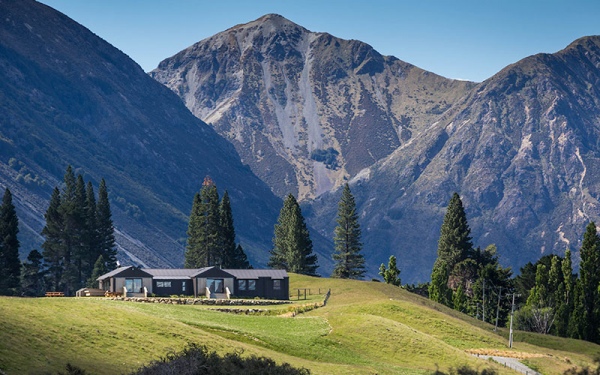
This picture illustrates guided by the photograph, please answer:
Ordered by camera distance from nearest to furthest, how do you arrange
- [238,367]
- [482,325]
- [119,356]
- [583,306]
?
[238,367] → [119,356] → [482,325] → [583,306]

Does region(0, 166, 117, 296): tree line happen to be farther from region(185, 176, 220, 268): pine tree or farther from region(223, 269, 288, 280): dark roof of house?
region(223, 269, 288, 280): dark roof of house

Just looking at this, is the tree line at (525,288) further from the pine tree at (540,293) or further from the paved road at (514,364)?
the paved road at (514,364)

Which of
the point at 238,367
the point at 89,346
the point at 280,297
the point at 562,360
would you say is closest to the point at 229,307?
the point at 280,297

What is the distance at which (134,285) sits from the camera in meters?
127

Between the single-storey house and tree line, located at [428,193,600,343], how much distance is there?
32.4 metres

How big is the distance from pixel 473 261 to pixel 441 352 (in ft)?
311

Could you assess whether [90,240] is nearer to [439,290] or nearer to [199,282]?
[199,282]

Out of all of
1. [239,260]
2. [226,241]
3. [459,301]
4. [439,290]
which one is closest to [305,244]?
[239,260]

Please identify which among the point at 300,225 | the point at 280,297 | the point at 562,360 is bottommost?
the point at 562,360

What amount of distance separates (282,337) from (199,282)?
157 feet

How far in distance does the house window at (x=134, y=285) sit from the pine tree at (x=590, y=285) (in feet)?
208

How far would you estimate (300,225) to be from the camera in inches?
6713

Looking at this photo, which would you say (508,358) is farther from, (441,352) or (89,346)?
(89,346)

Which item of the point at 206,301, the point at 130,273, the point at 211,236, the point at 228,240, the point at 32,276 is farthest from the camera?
the point at 228,240
